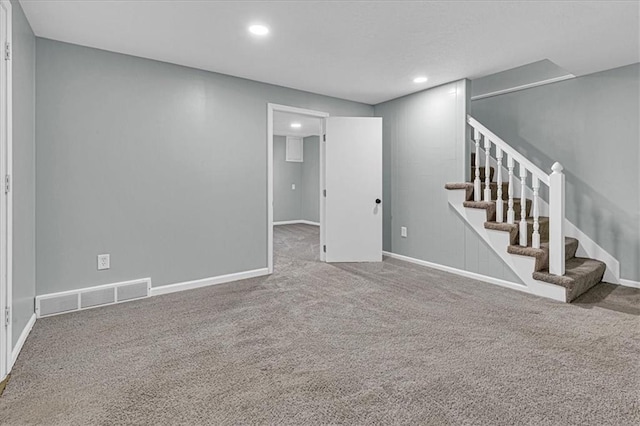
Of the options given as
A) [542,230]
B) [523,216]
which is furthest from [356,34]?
[542,230]

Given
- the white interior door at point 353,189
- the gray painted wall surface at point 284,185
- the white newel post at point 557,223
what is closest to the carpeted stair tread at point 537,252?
the white newel post at point 557,223

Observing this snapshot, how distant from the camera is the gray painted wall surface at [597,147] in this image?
3.41 meters

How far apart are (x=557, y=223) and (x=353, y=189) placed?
91.1 inches

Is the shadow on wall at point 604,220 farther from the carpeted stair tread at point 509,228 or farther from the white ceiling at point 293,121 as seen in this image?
the white ceiling at point 293,121

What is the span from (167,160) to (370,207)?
8.45 feet

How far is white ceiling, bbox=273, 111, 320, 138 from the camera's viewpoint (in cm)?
603

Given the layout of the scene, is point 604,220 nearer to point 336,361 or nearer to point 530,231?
point 530,231

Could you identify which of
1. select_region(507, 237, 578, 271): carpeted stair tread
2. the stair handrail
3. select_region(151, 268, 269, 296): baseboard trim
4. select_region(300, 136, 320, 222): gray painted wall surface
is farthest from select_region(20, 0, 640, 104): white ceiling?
select_region(300, 136, 320, 222): gray painted wall surface

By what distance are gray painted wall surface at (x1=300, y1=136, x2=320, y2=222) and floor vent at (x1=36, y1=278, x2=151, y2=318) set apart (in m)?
5.61

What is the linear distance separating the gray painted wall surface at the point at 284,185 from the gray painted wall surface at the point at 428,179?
4.10 metres

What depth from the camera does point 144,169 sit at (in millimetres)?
3154


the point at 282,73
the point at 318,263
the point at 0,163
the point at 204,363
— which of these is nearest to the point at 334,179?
the point at 318,263

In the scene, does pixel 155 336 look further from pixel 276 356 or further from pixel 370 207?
pixel 370 207

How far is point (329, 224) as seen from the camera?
14.9 feet
